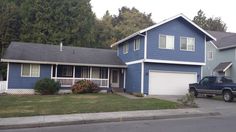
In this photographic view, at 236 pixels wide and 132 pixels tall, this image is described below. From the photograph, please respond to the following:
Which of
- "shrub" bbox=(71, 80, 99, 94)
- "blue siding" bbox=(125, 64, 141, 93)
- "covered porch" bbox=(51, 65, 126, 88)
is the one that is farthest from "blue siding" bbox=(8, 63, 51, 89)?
"blue siding" bbox=(125, 64, 141, 93)

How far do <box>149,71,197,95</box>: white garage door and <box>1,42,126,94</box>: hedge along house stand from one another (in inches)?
182

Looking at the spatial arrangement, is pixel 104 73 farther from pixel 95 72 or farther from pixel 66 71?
pixel 66 71

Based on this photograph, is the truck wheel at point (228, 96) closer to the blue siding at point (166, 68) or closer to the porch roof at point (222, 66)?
the blue siding at point (166, 68)

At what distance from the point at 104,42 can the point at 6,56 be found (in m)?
28.7

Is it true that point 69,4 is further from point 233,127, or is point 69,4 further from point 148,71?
point 233,127

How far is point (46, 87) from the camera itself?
26547 mm

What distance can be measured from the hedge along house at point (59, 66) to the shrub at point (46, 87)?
1.24 meters

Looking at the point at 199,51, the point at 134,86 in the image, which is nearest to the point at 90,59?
the point at 134,86

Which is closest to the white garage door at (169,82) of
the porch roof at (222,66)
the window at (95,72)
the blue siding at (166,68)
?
the blue siding at (166,68)

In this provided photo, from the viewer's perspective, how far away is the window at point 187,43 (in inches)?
1082

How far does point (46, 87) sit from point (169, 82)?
414 inches

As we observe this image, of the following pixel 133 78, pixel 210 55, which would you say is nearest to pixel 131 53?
pixel 133 78

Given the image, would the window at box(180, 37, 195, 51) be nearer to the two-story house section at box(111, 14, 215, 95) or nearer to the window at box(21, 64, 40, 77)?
the two-story house section at box(111, 14, 215, 95)

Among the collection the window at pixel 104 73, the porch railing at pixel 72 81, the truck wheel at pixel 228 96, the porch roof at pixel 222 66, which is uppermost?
the porch roof at pixel 222 66
